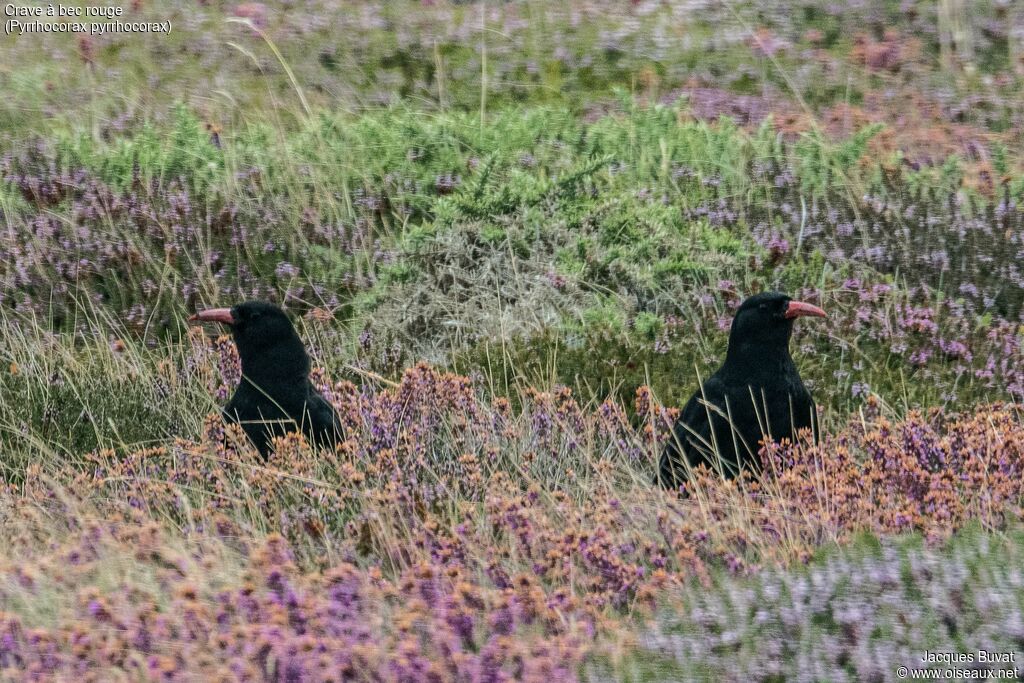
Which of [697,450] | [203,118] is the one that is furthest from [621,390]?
[203,118]

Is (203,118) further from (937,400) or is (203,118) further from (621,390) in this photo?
(937,400)

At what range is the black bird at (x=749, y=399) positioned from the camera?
488 centimetres

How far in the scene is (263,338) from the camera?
5.18 metres

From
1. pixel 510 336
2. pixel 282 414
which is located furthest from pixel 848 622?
pixel 510 336

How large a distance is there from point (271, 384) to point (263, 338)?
0.17 m

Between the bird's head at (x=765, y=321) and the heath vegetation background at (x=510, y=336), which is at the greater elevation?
the bird's head at (x=765, y=321)

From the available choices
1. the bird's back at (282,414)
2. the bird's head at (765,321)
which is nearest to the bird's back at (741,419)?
the bird's head at (765,321)

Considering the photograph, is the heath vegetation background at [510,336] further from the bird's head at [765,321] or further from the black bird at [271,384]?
the bird's head at [765,321]

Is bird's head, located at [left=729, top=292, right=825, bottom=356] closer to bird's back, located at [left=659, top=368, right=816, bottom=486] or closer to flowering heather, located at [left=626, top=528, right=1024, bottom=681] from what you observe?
bird's back, located at [left=659, top=368, right=816, bottom=486]

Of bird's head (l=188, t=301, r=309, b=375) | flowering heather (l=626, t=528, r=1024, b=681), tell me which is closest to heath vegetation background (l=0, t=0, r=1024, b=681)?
flowering heather (l=626, t=528, r=1024, b=681)

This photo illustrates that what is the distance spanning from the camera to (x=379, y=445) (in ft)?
16.3

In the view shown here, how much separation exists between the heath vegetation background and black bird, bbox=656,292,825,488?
15 cm

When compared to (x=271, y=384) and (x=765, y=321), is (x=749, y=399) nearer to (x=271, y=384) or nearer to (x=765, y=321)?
(x=765, y=321)

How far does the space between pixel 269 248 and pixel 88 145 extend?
5.27 ft
